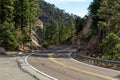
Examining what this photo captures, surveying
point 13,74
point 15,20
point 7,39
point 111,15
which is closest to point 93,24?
point 15,20

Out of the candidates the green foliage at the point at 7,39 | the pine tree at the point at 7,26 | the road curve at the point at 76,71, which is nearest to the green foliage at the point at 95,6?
the pine tree at the point at 7,26

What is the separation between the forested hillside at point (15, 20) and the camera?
66.1 m

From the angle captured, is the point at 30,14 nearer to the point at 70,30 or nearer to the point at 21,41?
the point at 21,41

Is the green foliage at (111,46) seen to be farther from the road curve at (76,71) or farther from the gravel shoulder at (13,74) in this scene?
the gravel shoulder at (13,74)

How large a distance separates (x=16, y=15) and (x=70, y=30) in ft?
349

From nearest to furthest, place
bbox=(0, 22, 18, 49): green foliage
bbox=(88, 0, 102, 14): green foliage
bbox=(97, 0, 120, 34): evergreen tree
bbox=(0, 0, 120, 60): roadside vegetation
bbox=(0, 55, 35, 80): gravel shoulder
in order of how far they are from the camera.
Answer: bbox=(0, 55, 35, 80): gravel shoulder < bbox=(0, 0, 120, 60): roadside vegetation < bbox=(97, 0, 120, 34): evergreen tree < bbox=(0, 22, 18, 49): green foliage < bbox=(88, 0, 102, 14): green foliage

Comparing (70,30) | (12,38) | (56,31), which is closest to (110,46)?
(12,38)

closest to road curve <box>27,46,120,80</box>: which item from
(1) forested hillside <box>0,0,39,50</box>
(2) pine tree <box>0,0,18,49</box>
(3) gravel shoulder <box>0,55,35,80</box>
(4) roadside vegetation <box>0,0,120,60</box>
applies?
(3) gravel shoulder <box>0,55,35,80</box>

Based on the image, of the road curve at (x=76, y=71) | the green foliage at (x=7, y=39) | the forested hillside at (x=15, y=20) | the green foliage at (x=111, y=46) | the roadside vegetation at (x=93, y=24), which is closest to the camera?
the road curve at (x=76, y=71)

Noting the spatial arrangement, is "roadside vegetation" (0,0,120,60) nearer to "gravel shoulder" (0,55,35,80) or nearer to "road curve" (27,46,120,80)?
"road curve" (27,46,120,80)

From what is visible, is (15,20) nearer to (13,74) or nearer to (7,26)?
(7,26)

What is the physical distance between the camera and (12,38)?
65875 millimetres

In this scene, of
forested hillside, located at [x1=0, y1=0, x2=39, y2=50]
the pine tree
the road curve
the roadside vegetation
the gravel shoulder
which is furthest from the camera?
forested hillside, located at [x1=0, y1=0, x2=39, y2=50]

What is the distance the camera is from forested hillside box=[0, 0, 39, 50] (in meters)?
66.1
